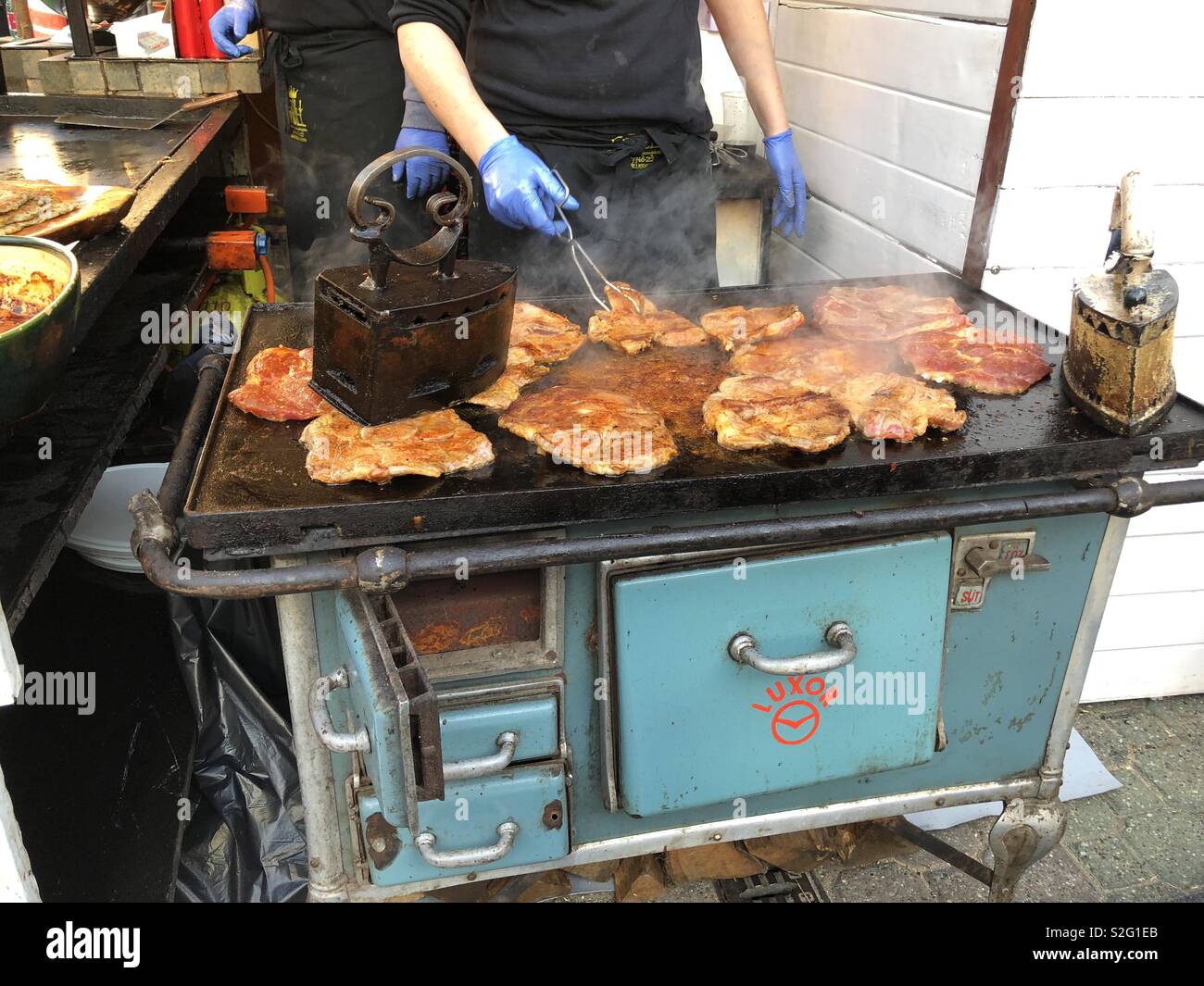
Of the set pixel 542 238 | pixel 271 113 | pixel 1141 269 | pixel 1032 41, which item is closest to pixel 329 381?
pixel 542 238

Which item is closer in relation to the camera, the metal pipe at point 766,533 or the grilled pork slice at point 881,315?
Answer: the metal pipe at point 766,533

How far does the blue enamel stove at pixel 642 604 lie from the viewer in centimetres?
193

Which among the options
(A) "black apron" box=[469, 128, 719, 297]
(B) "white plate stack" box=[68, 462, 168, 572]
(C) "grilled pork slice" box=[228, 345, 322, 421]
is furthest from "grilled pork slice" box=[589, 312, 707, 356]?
(B) "white plate stack" box=[68, 462, 168, 572]

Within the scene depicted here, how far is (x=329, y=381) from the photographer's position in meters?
2.22

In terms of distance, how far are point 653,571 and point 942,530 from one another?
0.68 meters

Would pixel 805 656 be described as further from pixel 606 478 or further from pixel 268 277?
pixel 268 277

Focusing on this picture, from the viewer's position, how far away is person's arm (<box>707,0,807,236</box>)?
3682 mm

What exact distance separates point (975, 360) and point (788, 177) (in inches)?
58.7

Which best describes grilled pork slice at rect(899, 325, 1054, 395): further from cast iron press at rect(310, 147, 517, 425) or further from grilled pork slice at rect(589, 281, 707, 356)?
cast iron press at rect(310, 147, 517, 425)

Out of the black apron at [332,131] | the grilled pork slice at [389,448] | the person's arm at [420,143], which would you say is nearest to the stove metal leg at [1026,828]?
the grilled pork slice at [389,448]

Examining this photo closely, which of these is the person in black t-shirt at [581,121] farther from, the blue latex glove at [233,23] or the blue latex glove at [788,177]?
the blue latex glove at [233,23]

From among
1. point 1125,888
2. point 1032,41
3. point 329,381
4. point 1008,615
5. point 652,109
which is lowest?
point 1125,888

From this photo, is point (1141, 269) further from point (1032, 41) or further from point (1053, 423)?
point (1032, 41)

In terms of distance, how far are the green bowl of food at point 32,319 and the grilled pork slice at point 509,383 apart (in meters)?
0.87
